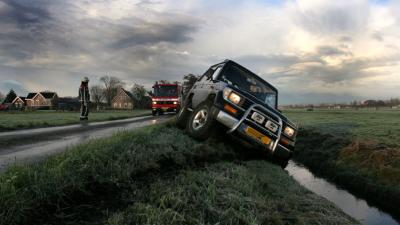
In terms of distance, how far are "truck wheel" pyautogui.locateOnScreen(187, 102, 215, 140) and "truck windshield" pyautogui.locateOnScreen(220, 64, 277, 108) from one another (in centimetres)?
103

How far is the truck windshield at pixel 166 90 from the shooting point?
27.8 meters

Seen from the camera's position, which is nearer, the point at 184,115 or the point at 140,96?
the point at 184,115

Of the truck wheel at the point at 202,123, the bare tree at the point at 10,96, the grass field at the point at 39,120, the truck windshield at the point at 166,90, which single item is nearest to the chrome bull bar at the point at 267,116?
the truck wheel at the point at 202,123

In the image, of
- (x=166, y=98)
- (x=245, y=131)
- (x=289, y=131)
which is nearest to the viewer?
(x=245, y=131)

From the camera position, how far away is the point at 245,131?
6.69 m

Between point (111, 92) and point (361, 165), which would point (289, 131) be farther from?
point (111, 92)

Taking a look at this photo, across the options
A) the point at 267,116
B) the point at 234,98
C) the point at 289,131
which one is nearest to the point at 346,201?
the point at 289,131

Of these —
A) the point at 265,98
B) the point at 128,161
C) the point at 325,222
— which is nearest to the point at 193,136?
the point at 265,98

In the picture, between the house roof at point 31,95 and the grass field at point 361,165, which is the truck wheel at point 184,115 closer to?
the grass field at point 361,165

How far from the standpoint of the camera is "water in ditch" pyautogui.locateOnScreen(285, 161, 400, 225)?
252 inches

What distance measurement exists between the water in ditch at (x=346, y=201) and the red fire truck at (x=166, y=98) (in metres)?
18.2

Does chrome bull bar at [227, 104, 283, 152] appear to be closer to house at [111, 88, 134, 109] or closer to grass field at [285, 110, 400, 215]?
grass field at [285, 110, 400, 215]

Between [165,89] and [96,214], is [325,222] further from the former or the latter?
[165,89]

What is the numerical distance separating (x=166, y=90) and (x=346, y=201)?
21.5 m
